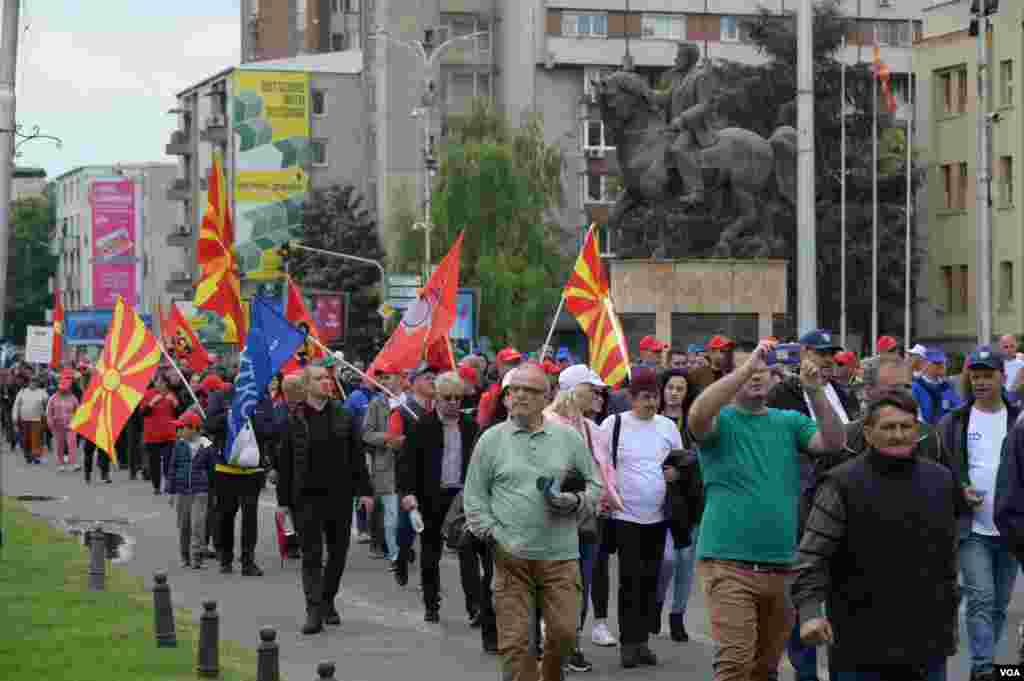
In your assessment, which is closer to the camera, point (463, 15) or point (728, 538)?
point (728, 538)

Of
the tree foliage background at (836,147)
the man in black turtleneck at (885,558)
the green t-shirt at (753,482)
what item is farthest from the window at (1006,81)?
the man in black turtleneck at (885,558)

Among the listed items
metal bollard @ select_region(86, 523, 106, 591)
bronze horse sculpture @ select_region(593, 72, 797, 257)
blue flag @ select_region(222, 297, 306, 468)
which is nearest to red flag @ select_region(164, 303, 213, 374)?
bronze horse sculpture @ select_region(593, 72, 797, 257)

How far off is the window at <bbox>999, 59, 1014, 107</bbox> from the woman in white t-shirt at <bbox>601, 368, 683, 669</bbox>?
55928 mm

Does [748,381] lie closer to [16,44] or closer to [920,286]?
[16,44]

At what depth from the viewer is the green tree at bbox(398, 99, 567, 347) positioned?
72.1 m

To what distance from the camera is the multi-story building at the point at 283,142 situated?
10175cm

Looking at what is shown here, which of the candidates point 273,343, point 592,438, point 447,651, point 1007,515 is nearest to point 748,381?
point 1007,515

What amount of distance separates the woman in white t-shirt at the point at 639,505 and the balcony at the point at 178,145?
349 feet

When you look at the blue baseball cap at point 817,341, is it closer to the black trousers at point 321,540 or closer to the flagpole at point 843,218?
the black trousers at point 321,540

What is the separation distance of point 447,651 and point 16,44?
10.5m

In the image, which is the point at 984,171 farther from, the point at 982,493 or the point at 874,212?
the point at 874,212

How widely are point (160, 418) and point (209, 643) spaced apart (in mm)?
19586

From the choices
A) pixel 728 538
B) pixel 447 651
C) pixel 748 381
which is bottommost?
pixel 447 651

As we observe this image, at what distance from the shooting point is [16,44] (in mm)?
22141
